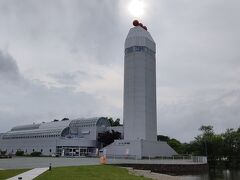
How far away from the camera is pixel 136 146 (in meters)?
80.3

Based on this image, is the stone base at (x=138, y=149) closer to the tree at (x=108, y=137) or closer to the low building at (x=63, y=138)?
the tree at (x=108, y=137)

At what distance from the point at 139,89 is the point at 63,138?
98.9ft

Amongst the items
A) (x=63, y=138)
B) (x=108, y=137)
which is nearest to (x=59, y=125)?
(x=63, y=138)

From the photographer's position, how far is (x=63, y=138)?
10175 centimetres

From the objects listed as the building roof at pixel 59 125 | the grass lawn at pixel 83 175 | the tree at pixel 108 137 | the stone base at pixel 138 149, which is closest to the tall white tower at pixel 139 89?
the stone base at pixel 138 149

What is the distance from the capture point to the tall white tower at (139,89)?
85.4 m

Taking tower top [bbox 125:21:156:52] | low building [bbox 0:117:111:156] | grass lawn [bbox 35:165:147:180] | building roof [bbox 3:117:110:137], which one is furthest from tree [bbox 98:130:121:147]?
grass lawn [bbox 35:165:147:180]

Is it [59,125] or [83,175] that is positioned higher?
[59,125]

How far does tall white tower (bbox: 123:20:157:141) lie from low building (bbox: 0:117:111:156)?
20.1 meters

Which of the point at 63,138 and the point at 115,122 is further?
the point at 115,122

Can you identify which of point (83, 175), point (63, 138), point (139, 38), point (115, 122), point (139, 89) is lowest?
point (83, 175)

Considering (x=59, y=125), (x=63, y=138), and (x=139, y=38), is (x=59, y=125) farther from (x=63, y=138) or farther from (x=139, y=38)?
(x=139, y=38)

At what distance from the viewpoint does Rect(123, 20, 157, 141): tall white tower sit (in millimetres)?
85438

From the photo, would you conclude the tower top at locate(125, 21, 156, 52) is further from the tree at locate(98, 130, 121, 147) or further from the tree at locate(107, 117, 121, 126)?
the tree at locate(107, 117, 121, 126)
